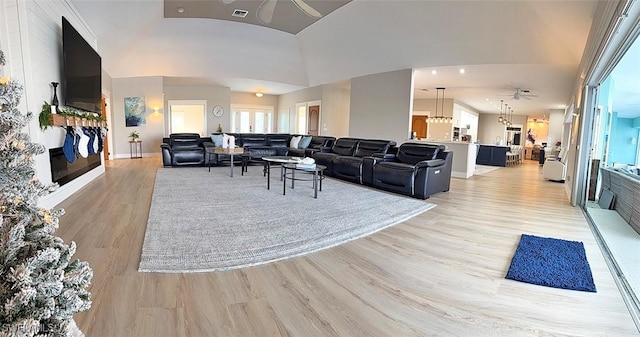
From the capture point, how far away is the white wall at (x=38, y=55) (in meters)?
3.27

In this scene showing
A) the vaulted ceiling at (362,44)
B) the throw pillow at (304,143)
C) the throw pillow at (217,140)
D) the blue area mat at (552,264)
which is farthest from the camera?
the throw pillow at (304,143)

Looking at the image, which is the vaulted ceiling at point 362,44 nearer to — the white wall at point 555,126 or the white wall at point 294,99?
the white wall at point 294,99

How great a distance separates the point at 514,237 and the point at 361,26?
5.37 m

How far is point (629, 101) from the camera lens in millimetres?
6457

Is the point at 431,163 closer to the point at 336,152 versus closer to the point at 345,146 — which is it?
the point at 345,146

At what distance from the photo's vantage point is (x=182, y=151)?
7.70m

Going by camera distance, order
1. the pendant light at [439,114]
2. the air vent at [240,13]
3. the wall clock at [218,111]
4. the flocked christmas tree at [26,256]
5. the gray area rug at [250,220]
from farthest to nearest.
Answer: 1. the wall clock at [218,111]
2. the pendant light at [439,114]
3. the air vent at [240,13]
4. the gray area rug at [250,220]
5. the flocked christmas tree at [26,256]

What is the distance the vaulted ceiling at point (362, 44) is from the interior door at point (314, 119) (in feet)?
3.09

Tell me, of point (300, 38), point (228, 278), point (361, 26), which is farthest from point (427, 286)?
point (300, 38)

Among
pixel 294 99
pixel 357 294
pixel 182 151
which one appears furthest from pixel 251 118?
pixel 357 294

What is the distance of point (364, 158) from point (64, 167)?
468cm

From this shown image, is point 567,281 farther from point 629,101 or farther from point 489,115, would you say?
point 489,115

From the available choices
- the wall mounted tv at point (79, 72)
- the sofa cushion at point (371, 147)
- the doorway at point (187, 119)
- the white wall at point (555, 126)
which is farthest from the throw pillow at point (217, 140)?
the white wall at point (555, 126)

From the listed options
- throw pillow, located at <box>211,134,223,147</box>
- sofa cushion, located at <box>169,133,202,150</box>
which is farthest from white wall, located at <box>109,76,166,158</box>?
throw pillow, located at <box>211,134,223,147</box>
